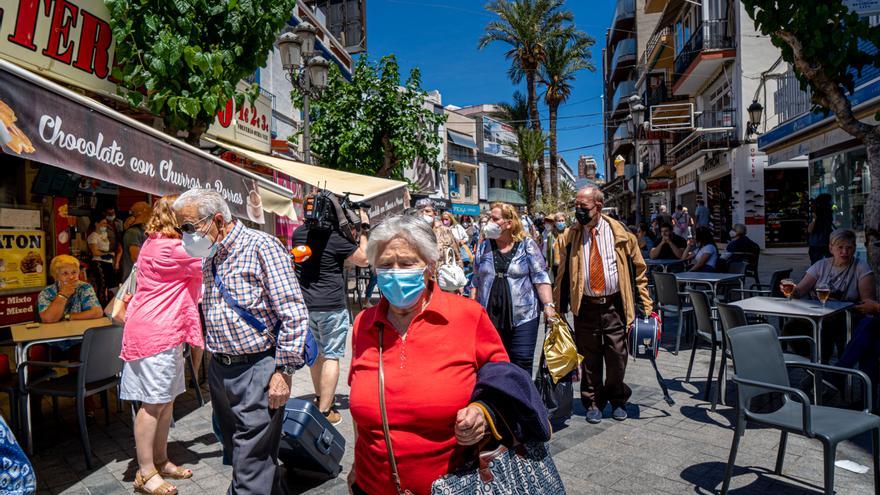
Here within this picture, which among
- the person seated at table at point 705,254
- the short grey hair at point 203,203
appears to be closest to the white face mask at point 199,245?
the short grey hair at point 203,203

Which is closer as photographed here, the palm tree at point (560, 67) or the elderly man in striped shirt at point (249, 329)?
the elderly man in striped shirt at point (249, 329)

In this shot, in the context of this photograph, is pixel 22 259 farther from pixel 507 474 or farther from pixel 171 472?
pixel 507 474

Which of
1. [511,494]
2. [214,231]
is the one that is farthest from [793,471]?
[214,231]

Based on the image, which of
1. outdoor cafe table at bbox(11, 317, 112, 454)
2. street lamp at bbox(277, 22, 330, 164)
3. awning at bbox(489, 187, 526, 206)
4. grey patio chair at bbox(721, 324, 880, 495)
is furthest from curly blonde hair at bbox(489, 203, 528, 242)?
awning at bbox(489, 187, 526, 206)

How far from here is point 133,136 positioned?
13.1ft

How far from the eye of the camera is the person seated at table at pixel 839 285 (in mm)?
5375

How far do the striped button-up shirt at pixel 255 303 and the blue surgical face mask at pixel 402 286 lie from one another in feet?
3.31

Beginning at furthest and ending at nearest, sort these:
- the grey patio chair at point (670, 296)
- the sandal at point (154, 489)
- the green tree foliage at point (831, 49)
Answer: the grey patio chair at point (670, 296)
the green tree foliage at point (831, 49)
the sandal at point (154, 489)

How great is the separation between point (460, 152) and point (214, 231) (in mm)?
50775

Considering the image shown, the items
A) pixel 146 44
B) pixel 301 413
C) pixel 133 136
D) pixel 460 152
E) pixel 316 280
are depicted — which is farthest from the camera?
pixel 460 152

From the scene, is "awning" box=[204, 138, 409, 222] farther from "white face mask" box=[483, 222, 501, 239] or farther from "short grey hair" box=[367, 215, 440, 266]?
"short grey hair" box=[367, 215, 440, 266]

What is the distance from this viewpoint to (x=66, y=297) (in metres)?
5.21

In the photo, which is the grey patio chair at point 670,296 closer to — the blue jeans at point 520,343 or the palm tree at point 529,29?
the blue jeans at point 520,343

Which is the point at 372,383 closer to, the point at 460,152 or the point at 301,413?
the point at 301,413
